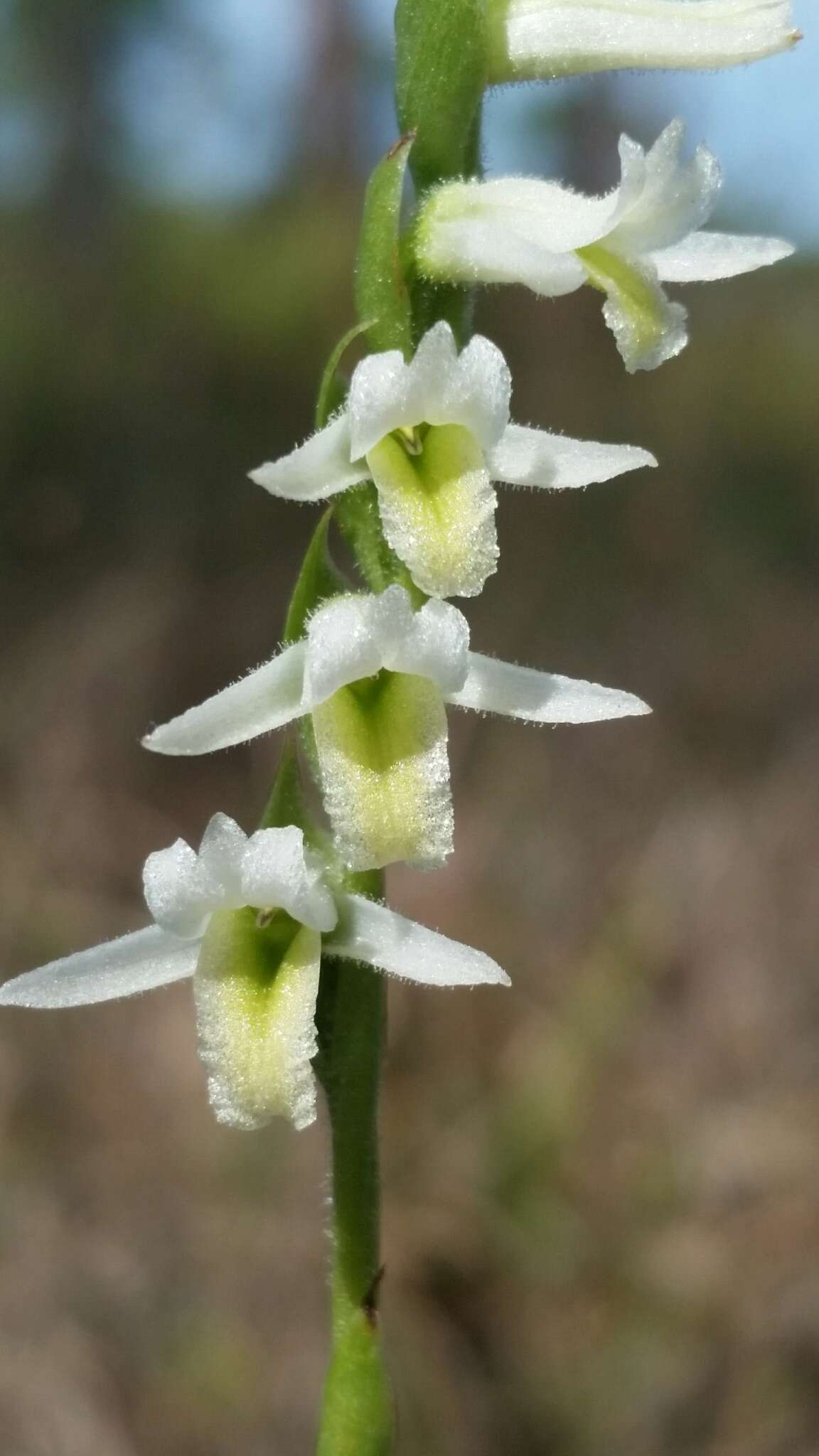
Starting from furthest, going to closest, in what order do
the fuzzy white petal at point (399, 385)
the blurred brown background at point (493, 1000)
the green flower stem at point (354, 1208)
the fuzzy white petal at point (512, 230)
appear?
the blurred brown background at point (493, 1000)
the green flower stem at point (354, 1208)
the fuzzy white petal at point (512, 230)
the fuzzy white petal at point (399, 385)

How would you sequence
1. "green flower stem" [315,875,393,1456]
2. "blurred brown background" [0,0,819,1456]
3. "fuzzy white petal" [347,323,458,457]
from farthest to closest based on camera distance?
"blurred brown background" [0,0,819,1456] < "green flower stem" [315,875,393,1456] < "fuzzy white petal" [347,323,458,457]

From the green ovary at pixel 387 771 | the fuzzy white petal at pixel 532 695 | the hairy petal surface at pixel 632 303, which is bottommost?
the green ovary at pixel 387 771

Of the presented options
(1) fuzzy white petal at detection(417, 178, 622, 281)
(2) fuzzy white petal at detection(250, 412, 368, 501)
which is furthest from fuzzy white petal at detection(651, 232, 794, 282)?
(2) fuzzy white petal at detection(250, 412, 368, 501)

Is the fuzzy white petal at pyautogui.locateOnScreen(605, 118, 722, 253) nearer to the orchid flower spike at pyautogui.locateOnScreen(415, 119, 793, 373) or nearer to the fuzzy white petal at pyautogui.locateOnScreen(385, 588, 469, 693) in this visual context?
the orchid flower spike at pyautogui.locateOnScreen(415, 119, 793, 373)

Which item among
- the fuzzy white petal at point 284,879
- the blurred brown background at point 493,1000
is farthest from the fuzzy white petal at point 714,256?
the blurred brown background at point 493,1000

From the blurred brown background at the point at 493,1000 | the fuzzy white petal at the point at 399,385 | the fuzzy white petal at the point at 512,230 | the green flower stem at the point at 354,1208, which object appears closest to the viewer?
the fuzzy white petal at the point at 399,385

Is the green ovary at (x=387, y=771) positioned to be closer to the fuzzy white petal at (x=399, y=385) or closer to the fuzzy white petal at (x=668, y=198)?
the fuzzy white petal at (x=399, y=385)

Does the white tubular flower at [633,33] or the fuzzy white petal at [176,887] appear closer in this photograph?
the fuzzy white petal at [176,887]
